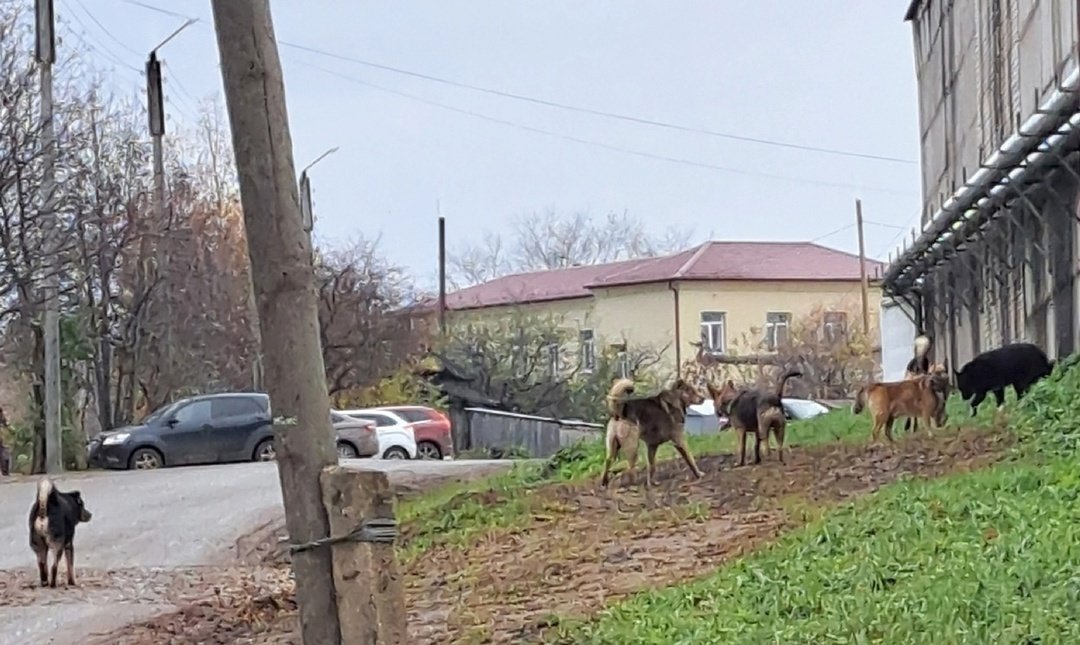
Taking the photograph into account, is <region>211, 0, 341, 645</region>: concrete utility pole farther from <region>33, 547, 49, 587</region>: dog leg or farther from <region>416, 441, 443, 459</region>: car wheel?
<region>416, 441, 443, 459</region>: car wheel

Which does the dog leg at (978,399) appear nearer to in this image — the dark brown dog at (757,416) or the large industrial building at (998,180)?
the large industrial building at (998,180)

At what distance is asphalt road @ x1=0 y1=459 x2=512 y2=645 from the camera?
11.7m

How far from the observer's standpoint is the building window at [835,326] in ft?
180

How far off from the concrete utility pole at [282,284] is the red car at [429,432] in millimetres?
31547

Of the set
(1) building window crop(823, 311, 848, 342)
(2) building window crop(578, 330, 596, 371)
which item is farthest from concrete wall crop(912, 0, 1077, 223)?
(1) building window crop(823, 311, 848, 342)

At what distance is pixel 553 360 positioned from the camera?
4606cm

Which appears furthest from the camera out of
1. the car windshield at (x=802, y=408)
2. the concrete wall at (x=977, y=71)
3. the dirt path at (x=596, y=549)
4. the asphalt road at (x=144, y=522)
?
the car windshield at (x=802, y=408)

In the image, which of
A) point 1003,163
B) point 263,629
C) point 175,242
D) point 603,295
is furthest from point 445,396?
point 263,629

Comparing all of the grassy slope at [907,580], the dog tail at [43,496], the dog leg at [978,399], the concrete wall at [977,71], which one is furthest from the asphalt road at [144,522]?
the concrete wall at [977,71]

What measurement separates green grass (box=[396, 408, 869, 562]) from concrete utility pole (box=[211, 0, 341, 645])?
702cm

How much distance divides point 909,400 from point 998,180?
5.45m

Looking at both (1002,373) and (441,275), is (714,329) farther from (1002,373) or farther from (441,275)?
(1002,373)

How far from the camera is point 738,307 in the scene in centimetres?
6141

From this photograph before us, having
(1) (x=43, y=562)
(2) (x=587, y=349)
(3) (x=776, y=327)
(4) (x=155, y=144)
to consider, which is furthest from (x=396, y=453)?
(3) (x=776, y=327)
